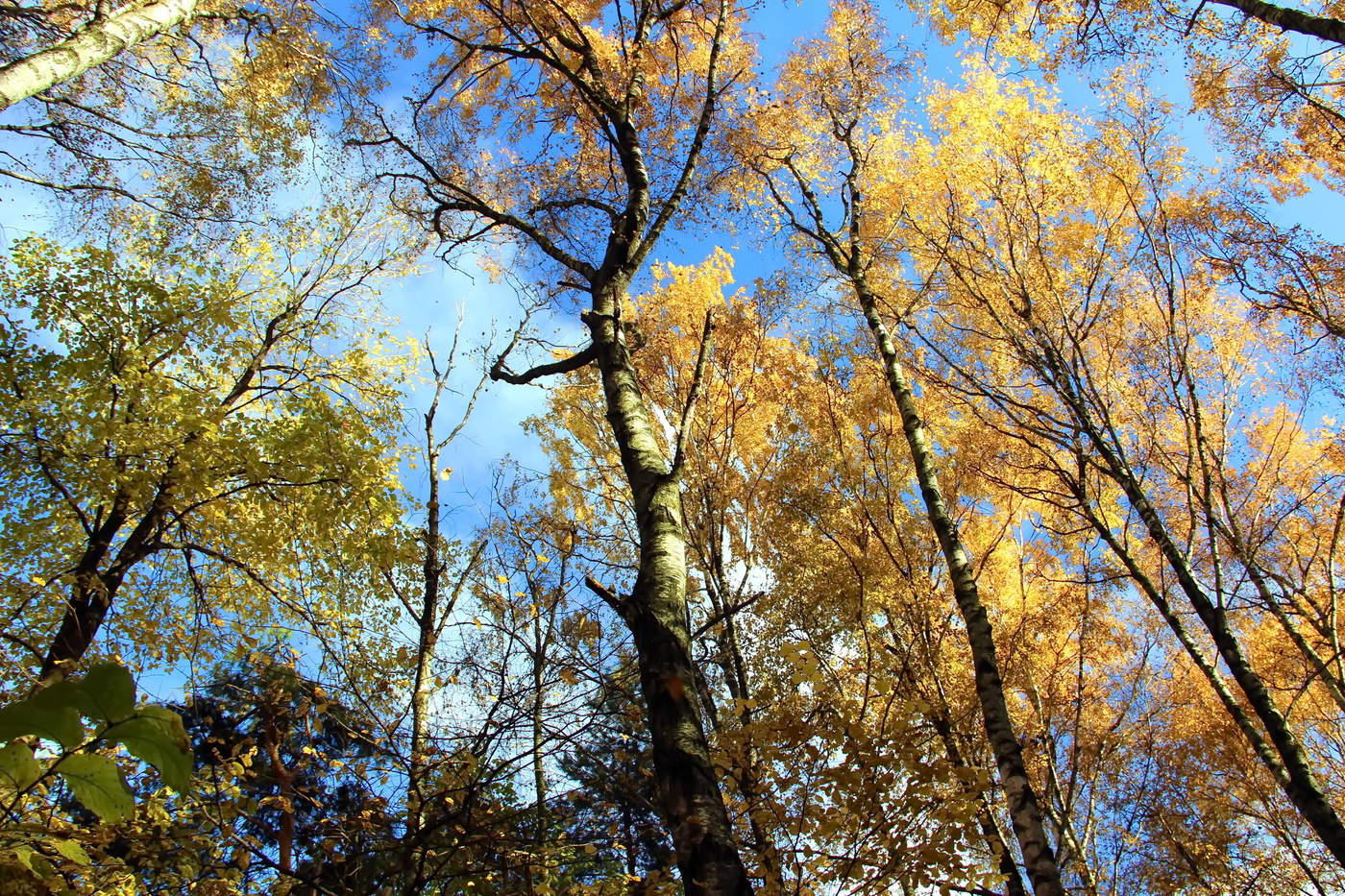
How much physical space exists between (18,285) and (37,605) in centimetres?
329

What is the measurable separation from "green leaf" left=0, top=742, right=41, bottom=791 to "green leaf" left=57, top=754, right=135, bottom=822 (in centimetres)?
8

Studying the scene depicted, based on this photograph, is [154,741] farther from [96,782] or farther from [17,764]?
[17,764]

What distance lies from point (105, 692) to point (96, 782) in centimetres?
20

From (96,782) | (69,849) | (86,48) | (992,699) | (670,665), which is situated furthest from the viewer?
(992,699)

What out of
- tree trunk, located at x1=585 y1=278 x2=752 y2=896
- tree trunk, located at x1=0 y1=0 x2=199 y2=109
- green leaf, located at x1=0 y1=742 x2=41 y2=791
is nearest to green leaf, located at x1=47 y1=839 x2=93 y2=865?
green leaf, located at x1=0 y1=742 x2=41 y2=791

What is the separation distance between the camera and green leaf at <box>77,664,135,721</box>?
53cm

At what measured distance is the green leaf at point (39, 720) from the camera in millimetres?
504

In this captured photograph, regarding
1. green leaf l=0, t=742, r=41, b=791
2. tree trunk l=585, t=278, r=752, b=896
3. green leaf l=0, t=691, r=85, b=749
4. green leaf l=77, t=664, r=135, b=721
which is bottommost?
green leaf l=0, t=691, r=85, b=749

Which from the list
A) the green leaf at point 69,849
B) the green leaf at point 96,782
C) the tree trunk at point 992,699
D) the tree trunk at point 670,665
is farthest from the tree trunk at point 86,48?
the tree trunk at point 992,699

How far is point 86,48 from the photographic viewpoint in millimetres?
4211

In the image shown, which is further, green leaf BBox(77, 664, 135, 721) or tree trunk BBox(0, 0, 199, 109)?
tree trunk BBox(0, 0, 199, 109)

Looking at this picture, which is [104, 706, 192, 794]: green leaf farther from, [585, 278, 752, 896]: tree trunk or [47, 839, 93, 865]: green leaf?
[585, 278, 752, 896]: tree trunk

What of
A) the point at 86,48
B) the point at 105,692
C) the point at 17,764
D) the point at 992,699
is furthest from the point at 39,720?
the point at 86,48

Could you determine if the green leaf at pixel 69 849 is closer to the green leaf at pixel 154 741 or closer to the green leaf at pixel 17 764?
the green leaf at pixel 17 764
